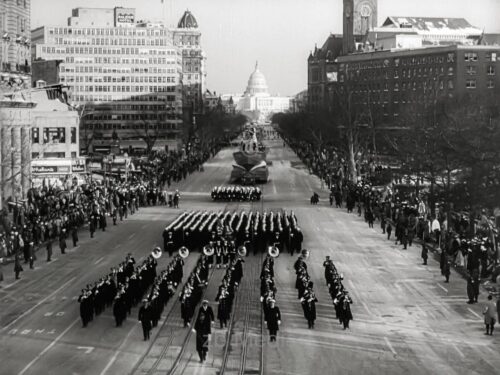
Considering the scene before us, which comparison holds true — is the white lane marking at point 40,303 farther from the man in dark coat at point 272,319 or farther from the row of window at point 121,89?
the row of window at point 121,89

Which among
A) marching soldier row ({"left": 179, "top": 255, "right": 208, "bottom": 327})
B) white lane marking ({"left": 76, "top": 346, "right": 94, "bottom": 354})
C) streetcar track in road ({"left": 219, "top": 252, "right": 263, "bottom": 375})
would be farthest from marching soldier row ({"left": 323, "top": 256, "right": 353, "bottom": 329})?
white lane marking ({"left": 76, "top": 346, "right": 94, "bottom": 354})

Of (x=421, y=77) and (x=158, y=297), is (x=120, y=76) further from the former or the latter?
(x=158, y=297)

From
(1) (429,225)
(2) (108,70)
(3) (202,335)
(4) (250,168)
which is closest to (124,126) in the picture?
(2) (108,70)

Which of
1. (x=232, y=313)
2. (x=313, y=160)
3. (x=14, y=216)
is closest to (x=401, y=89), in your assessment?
(x=313, y=160)

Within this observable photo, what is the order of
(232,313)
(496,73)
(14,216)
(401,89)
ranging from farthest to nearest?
(401,89) → (496,73) → (14,216) → (232,313)

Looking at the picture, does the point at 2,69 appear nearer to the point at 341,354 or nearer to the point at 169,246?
the point at 169,246

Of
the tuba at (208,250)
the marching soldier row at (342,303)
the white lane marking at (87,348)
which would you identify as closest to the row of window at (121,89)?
the tuba at (208,250)

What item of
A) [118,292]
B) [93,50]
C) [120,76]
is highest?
[93,50]

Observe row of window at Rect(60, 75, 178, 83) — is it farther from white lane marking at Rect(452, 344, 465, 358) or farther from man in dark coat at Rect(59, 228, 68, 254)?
white lane marking at Rect(452, 344, 465, 358)
